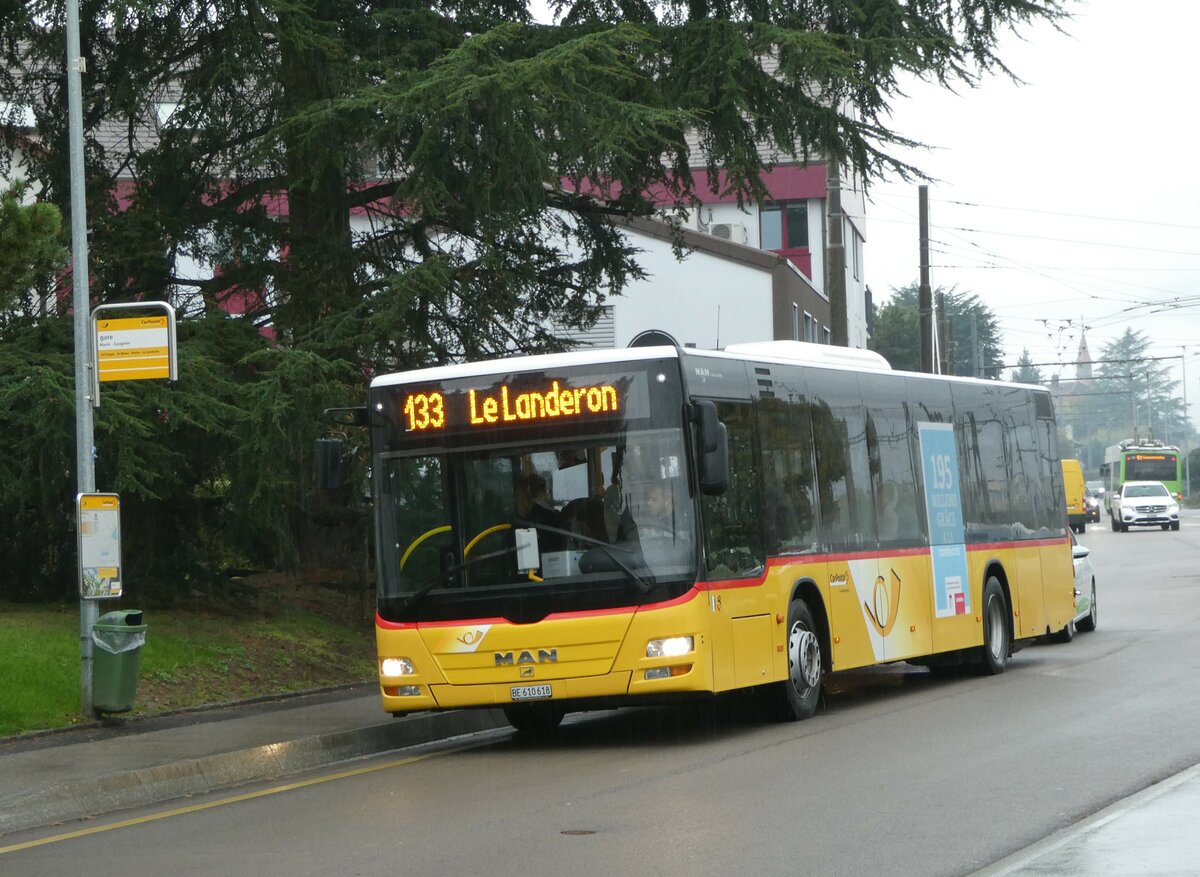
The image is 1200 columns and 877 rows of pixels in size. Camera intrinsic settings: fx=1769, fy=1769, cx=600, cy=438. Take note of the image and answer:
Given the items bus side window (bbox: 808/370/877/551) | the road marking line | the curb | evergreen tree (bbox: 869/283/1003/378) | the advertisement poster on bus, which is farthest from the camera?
evergreen tree (bbox: 869/283/1003/378)

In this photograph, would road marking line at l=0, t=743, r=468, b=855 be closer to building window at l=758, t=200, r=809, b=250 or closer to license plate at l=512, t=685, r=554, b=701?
license plate at l=512, t=685, r=554, b=701

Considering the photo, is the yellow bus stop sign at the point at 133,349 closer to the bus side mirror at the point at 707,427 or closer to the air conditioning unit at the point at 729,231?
the bus side mirror at the point at 707,427

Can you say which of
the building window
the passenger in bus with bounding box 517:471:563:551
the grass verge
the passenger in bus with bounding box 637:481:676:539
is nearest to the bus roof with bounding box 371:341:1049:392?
the passenger in bus with bounding box 517:471:563:551

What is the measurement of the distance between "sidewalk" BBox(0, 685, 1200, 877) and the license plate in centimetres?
163

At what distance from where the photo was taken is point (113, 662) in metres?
15.0

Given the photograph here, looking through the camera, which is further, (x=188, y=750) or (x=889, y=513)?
(x=889, y=513)

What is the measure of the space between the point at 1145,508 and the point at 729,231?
23672 mm

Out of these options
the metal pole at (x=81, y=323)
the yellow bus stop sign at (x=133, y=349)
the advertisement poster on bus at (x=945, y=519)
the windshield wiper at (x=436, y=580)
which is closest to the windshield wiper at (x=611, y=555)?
the windshield wiper at (x=436, y=580)

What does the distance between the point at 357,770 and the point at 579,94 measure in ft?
27.6

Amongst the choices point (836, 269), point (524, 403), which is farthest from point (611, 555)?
point (836, 269)

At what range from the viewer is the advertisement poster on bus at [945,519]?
17.3 metres

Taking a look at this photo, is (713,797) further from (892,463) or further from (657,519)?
(892,463)

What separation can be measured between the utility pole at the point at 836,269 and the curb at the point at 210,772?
42.5ft

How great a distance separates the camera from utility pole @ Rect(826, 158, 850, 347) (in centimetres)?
2705
